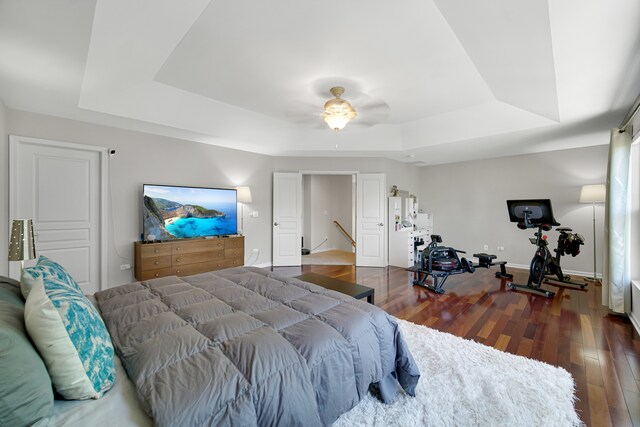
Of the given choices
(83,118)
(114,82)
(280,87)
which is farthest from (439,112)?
(83,118)

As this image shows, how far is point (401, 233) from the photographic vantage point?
5828 millimetres

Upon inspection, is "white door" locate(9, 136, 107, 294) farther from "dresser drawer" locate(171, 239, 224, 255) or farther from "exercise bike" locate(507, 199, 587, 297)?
"exercise bike" locate(507, 199, 587, 297)

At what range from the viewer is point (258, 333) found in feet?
4.56

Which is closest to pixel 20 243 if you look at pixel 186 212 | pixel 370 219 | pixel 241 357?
pixel 241 357

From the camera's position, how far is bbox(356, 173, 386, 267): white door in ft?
19.3

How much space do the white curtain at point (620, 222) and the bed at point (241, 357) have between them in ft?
10.1

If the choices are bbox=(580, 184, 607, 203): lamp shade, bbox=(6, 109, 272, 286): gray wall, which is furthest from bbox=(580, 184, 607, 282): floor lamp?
bbox=(6, 109, 272, 286): gray wall

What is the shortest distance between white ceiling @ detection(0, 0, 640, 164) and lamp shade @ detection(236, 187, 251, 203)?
87 centimetres

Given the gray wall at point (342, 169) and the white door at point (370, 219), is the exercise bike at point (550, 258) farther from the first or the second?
the white door at point (370, 219)

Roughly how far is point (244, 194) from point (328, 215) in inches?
136

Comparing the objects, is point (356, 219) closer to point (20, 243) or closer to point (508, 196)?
point (508, 196)

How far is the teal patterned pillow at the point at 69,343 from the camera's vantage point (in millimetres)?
934

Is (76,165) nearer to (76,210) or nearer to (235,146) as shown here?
(76,210)

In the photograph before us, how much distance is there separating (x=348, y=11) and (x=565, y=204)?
5545 mm
